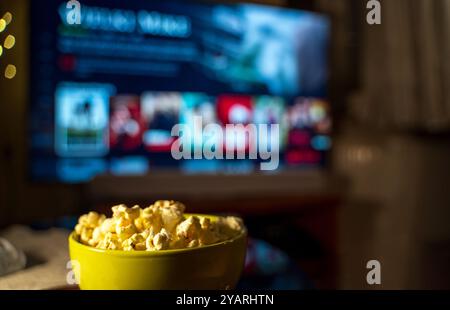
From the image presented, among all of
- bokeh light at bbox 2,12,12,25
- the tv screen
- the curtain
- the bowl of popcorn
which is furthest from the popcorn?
the curtain

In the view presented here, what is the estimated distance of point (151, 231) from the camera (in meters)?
0.48

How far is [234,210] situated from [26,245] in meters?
1.36

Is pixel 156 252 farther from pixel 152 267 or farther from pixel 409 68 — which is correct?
pixel 409 68

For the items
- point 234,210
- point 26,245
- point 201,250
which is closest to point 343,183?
point 234,210

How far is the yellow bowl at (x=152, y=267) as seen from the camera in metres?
0.46

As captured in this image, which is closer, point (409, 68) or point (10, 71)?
point (10, 71)

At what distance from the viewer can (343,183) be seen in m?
2.60

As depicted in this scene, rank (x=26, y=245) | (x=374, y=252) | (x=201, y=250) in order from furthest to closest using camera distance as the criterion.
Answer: (x=374, y=252), (x=26, y=245), (x=201, y=250)

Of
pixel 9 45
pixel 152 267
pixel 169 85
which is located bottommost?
pixel 152 267

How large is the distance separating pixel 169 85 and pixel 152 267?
174cm

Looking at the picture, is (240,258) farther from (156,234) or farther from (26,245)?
(26,245)

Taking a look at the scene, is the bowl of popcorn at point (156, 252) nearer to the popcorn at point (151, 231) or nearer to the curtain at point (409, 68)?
the popcorn at point (151, 231)

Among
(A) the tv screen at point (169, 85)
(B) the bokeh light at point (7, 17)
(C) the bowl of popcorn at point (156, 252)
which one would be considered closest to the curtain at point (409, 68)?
(A) the tv screen at point (169, 85)
